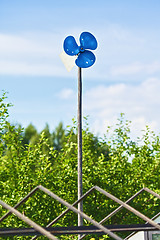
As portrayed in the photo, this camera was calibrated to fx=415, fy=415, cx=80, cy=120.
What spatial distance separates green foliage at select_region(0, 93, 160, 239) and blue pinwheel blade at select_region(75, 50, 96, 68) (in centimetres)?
191

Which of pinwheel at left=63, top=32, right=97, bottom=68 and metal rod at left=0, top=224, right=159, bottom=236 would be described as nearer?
metal rod at left=0, top=224, right=159, bottom=236

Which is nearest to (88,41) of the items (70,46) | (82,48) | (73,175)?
(82,48)

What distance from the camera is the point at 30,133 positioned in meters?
24.0

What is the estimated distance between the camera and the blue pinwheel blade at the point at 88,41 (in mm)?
7203

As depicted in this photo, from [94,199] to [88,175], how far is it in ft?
1.68

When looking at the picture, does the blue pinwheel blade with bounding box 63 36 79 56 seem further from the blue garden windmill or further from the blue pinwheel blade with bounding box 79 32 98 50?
the blue pinwheel blade with bounding box 79 32 98 50

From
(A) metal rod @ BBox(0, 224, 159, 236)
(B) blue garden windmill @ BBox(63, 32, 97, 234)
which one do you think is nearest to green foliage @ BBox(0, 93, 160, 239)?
(B) blue garden windmill @ BBox(63, 32, 97, 234)

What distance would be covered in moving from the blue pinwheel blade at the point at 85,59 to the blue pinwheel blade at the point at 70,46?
120mm

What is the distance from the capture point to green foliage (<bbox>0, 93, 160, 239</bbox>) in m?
8.09

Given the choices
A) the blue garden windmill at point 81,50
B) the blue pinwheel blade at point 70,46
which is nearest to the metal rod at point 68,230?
the blue garden windmill at point 81,50

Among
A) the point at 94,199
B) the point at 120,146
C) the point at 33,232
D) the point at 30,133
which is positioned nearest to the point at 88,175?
the point at 94,199

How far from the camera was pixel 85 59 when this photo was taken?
718 centimetres

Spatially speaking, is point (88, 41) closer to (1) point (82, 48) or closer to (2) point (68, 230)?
(1) point (82, 48)

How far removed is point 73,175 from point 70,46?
8.66 ft
